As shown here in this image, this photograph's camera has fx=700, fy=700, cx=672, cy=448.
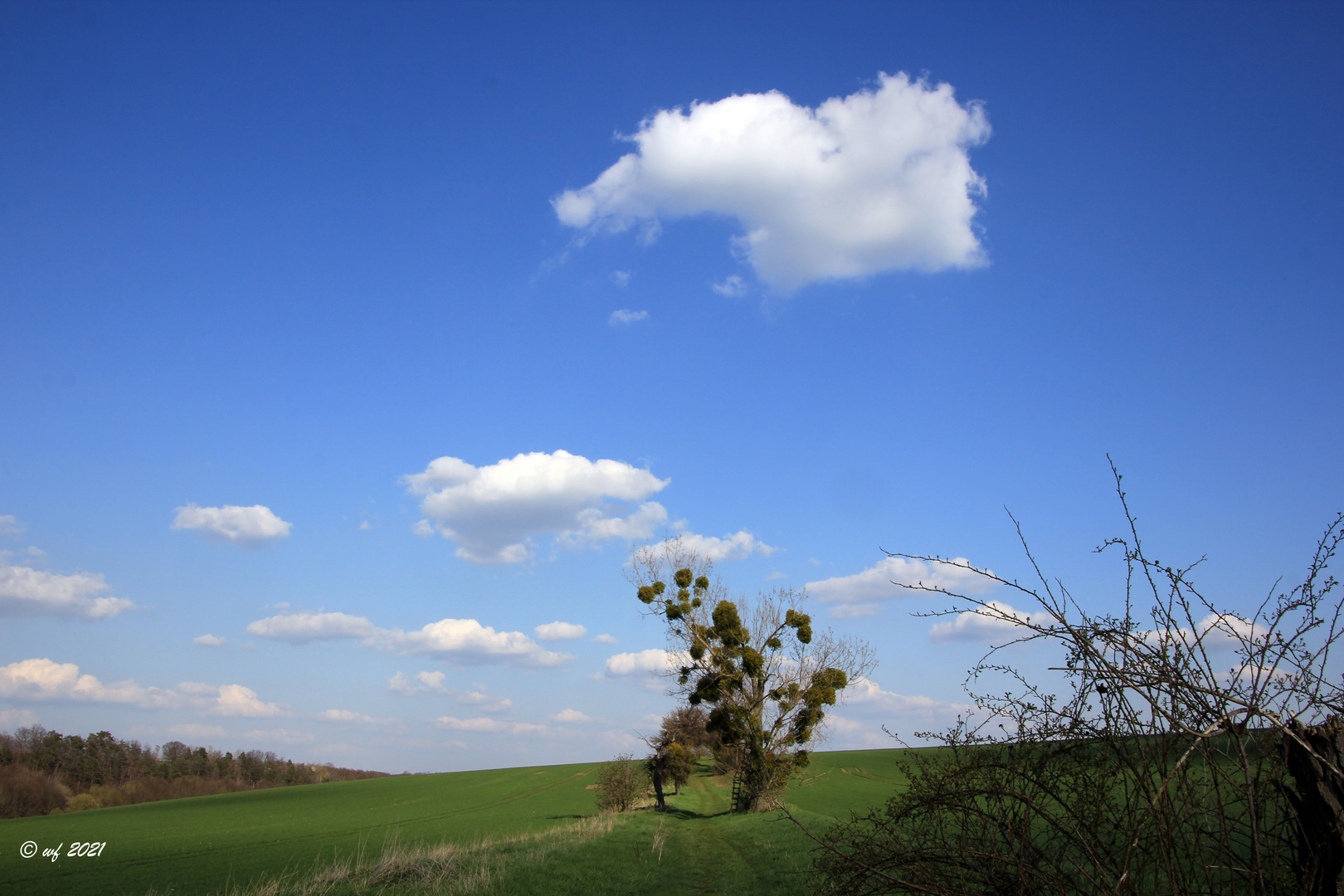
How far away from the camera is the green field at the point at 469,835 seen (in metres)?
14.6

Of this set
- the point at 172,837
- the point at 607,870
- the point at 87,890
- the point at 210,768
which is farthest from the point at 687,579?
the point at 210,768

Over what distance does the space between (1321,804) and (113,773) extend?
107 metres

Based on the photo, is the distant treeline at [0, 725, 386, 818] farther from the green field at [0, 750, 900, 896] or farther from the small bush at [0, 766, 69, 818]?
the green field at [0, 750, 900, 896]

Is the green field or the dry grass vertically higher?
the dry grass

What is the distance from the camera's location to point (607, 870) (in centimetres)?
1504

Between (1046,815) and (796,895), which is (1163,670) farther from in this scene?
(796,895)

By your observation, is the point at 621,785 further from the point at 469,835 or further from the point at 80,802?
the point at 80,802

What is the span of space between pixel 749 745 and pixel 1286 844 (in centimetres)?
2830

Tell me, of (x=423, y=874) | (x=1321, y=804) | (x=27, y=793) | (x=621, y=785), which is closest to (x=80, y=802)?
(x=27, y=793)

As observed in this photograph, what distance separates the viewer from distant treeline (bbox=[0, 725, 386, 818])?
6425 cm

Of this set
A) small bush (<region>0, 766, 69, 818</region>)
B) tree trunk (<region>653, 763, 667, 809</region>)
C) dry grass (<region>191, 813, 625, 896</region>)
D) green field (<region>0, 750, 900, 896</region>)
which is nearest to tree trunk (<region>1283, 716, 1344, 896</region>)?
green field (<region>0, 750, 900, 896</region>)

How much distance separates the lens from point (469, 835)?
34250mm

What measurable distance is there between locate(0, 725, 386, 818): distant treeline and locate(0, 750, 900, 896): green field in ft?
30.2

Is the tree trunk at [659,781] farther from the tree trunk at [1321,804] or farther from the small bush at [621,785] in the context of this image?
the tree trunk at [1321,804]
